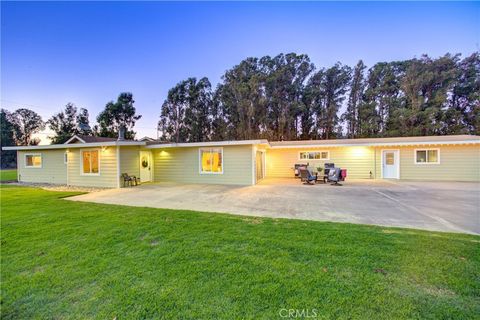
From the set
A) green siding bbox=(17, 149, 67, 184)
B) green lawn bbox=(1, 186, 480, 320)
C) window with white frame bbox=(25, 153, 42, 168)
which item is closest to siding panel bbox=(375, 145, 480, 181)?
green lawn bbox=(1, 186, 480, 320)

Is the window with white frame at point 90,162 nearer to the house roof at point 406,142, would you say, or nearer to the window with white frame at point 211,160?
the window with white frame at point 211,160

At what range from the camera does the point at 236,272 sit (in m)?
2.38

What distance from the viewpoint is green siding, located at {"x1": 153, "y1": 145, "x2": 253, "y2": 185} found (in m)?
10.8

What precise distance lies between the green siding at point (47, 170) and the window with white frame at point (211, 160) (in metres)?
8.56

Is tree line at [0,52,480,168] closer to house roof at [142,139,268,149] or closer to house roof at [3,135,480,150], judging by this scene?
house roof at [3,135,480,150]

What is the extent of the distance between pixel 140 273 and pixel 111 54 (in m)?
14.6

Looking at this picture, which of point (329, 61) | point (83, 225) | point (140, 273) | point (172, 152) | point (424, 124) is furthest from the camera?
point (329, 61)

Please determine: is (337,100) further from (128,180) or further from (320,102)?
(128,180)

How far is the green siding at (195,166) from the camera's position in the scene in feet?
35.3

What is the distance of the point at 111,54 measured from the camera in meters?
12.5

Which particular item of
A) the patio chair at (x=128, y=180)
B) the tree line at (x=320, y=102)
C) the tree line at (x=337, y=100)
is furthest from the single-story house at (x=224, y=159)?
the tree line at (x=337, y=100)

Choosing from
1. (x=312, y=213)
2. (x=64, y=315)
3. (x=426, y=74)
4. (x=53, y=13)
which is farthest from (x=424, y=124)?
(x=53, y=13)

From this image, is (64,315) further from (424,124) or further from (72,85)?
(424,124)

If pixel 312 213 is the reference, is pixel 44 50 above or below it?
above
